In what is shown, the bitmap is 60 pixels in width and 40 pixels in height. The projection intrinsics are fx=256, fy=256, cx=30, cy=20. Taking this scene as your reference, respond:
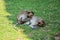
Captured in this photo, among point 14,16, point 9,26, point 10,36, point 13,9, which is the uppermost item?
point 13,9

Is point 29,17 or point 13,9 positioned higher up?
point 13,9

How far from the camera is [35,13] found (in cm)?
1113

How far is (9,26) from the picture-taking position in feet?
32.3

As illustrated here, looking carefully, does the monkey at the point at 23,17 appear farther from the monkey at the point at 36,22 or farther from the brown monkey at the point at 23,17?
the monkey at the point at 36,22

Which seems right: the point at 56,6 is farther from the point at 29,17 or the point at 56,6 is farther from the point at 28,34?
the point at 28,34

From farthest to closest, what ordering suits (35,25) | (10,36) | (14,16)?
(14,16), (35,25), (10,36)

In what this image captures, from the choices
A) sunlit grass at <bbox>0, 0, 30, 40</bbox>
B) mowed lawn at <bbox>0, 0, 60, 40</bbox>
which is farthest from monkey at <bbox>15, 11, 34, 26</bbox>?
sunlit grass at <bbox>0, 0, 30, 40</bbox>

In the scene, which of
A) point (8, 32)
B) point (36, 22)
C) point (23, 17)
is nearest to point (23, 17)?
point (23, 17)

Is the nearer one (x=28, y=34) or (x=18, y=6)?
(x=28, y=34)

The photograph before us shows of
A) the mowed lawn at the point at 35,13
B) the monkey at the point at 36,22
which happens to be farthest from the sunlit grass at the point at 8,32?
the monkey at the point at 36,22

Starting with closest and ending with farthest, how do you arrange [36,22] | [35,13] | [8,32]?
[8,32] → [36,22] → [35,13]

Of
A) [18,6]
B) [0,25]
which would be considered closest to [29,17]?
[0,25]

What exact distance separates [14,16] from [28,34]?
1.94 meters

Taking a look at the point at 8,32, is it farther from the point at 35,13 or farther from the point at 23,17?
the point at 35,13
